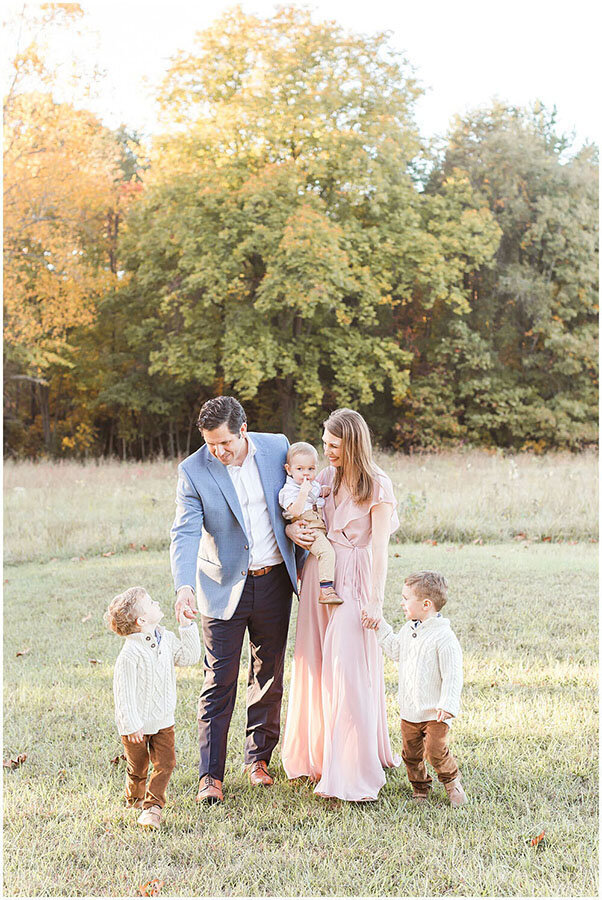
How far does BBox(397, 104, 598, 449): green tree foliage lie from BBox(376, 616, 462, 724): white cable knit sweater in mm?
19766

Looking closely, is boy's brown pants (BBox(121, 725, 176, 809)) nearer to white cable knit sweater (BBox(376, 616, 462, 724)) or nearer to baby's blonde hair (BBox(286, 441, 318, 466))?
white cable knit sweater (BBox(376, 616, 462, 724))

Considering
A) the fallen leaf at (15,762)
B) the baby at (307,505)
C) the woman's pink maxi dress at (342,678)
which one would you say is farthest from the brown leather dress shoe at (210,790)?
the fallen leaf at (15,762)

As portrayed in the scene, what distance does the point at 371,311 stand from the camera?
20.7 m

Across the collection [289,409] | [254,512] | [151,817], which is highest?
[289,409]

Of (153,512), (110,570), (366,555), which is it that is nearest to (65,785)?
(366,555)

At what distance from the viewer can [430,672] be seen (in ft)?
12.2

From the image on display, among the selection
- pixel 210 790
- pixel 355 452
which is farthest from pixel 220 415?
pixel 210 790

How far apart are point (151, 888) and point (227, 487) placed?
1799mm

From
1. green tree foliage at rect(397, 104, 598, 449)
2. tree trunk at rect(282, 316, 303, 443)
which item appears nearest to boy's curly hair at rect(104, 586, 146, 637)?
tree trunk at rect(282, 316, 303, 443)

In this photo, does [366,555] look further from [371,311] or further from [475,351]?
[475,351]

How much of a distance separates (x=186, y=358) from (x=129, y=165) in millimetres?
8931

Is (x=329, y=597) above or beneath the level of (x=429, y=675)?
above

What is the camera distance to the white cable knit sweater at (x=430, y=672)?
366cm

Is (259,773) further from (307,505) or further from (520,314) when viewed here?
(520,314)
